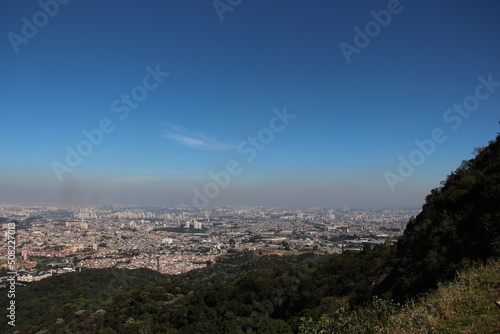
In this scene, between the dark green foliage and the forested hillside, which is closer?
the forested hillside

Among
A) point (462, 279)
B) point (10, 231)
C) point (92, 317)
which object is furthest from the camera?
point (92, 317)

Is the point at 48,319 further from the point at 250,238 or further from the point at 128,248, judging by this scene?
the point at 250,238

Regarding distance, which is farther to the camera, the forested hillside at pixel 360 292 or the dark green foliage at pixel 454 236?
the dark green foliage at pixel 454 236

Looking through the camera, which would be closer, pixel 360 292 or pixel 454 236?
pixel 454 236

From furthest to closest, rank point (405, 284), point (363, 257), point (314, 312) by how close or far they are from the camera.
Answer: point (363, 257)
point (314, 312)
point (405, 284)

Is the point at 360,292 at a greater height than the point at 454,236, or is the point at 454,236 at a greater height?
the point at 454,236

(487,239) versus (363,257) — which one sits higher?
(487,239)

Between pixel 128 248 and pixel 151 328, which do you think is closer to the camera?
pixel 151 328

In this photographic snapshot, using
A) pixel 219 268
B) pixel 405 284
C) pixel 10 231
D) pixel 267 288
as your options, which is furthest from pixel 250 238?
pixel 405 284

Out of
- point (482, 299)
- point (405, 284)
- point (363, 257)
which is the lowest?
point (363, 257)
